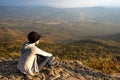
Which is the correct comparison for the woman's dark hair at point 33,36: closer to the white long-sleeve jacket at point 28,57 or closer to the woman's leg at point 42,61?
the white long-sleeve jacket at point 28,57

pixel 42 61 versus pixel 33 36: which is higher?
pixel 33 36

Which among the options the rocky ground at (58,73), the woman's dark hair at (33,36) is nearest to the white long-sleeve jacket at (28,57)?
the woman's dark hair at (33,36)

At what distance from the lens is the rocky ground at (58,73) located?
350 inches

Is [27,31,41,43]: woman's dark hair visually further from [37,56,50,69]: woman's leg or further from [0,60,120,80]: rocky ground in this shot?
[0,60,120,80]: rocky ground

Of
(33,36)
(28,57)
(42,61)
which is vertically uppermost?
(33,36)

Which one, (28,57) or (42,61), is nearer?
(28,57)

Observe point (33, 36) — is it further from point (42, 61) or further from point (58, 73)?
point (58, 73)

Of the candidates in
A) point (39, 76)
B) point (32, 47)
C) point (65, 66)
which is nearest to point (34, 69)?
point (39, 76)

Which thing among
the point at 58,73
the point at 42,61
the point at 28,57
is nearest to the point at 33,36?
the point at 28,57

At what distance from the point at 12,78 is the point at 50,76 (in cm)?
121

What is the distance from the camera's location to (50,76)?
9172 millimetres

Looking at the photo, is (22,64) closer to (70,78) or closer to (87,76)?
(70,78)

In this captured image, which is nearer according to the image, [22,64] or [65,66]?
[22,64]

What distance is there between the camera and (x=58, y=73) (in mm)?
9477
